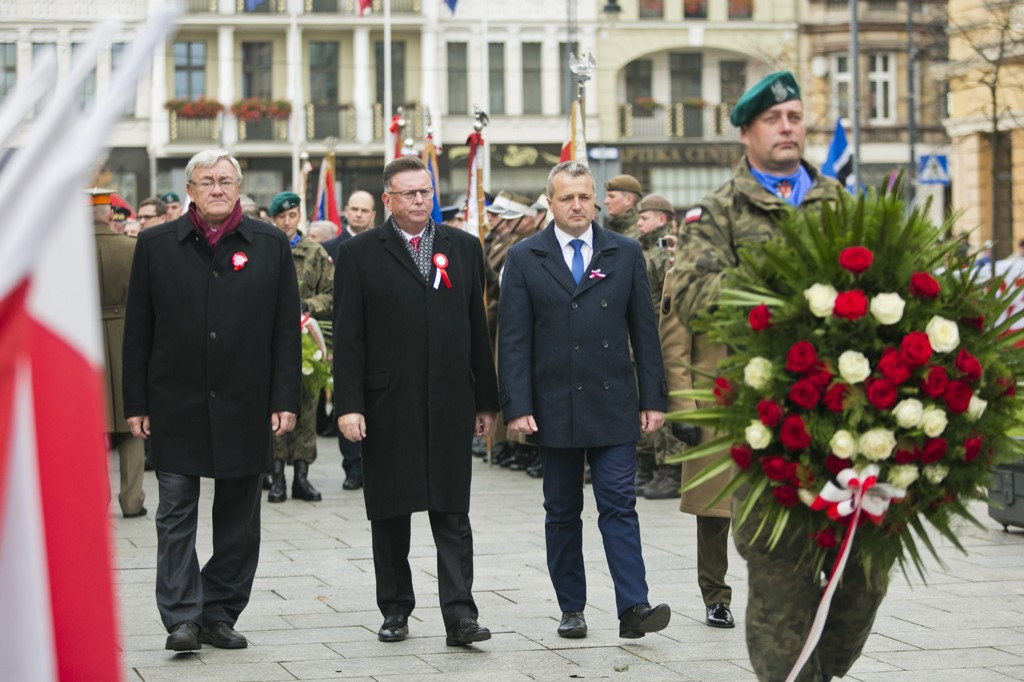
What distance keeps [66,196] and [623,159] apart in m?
52.7

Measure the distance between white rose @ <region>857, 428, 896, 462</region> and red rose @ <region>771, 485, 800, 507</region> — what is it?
9.6 inches

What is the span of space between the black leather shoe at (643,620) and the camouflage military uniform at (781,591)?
180 cm

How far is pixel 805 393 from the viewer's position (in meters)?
4.83

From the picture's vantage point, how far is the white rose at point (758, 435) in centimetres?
483

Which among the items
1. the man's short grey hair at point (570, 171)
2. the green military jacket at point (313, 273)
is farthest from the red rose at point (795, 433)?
the green military jacket at point (313, 273)

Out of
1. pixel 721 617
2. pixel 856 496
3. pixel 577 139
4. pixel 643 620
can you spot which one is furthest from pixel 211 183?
pixel 577 139

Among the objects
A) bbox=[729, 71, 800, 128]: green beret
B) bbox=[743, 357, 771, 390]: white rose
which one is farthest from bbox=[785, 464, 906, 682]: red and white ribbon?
bbox=[729, 71, 800, 128]: green beret

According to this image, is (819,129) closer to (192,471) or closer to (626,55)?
(626,55)

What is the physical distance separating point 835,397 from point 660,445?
8.16 meters

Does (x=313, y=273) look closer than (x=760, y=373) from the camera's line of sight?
No

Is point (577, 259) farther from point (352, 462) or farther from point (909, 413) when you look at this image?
point (352, 462)

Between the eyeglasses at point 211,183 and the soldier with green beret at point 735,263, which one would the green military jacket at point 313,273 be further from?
the soldier with green beret at point 735,263

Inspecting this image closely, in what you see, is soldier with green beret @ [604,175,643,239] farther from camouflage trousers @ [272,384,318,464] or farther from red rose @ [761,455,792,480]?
red rose @ [761,455,792,480]

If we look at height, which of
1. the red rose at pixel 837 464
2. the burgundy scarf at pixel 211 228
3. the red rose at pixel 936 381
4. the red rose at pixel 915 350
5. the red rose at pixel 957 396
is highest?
the burgundy scarf at pixel 211 228
